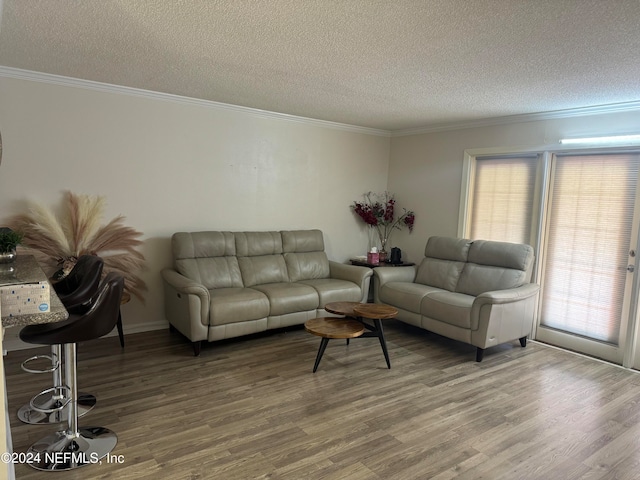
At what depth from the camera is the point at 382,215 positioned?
20.0 feet

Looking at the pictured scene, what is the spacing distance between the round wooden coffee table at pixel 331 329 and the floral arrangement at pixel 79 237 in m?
1.83

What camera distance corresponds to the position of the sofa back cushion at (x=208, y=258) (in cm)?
434

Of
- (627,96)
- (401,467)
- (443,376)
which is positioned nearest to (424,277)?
(443,376)

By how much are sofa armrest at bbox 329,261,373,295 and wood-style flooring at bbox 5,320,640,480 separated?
83 centimetres

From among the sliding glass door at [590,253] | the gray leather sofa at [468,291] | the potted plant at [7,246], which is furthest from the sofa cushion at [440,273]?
the potted plant at [7,246]

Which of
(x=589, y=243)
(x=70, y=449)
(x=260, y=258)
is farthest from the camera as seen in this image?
(x=260, y=258)

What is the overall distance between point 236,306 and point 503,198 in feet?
10.6

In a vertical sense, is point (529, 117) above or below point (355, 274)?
above

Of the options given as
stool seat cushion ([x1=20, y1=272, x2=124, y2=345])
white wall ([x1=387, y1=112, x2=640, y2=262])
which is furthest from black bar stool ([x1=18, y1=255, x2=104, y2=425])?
white wall ([x1=387, y1=112, x2=640, y2=262])

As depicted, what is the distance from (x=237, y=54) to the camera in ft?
9.82

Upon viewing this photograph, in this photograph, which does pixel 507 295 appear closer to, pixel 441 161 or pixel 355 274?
pixel 355 274

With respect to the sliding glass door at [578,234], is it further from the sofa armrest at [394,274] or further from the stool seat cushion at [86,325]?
the stool seat cushion at [86,325]

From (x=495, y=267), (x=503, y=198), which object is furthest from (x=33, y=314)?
(x=503, y=198)

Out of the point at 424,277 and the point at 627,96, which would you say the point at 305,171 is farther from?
the point at 627,96
